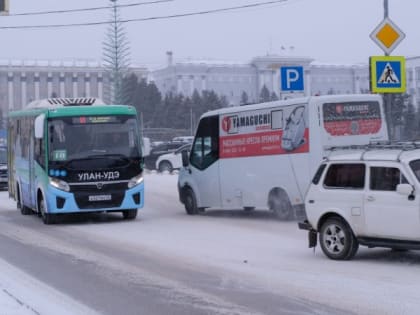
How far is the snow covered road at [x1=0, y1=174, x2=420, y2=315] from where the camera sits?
966cm

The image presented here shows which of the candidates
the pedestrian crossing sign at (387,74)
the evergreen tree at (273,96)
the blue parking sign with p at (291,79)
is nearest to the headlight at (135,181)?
the blue parking sign with p at (291,79)

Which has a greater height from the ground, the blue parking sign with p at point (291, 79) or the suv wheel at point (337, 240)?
the blue parking sign with p at point (291, 79)

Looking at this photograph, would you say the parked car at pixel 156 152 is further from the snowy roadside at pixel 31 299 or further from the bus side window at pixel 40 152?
the snowy roadside at pixel 31 299

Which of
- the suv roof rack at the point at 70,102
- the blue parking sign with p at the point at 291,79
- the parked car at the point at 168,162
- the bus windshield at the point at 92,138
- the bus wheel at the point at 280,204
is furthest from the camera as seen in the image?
the parked car at the point at 168,162

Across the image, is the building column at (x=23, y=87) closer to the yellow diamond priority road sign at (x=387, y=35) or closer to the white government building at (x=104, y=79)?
the white government building at (x=104, y=79)

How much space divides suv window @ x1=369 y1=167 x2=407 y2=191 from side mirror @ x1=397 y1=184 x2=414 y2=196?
0.57 ft

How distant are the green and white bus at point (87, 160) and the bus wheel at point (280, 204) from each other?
10.1 feet

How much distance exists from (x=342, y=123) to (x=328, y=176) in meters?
5.63

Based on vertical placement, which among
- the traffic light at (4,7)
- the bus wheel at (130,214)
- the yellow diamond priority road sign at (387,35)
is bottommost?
the bus wheel at (130,214)

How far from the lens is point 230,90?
78.9 metres

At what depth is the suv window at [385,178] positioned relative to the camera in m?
12.1

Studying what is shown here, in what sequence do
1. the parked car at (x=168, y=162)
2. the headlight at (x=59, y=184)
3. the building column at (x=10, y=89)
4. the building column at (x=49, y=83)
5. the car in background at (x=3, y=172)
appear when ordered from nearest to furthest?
the headlight at (x=59, y=184)
the car in background at (x=3, y=172)
the parked car at (x=168, y=162)
the building column at (x=10, y=89)
the building column at (x=49, y=83)

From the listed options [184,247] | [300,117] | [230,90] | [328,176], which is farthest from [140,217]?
[230,90]

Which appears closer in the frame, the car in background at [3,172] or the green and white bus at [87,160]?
the green and white bus at [87,160]
